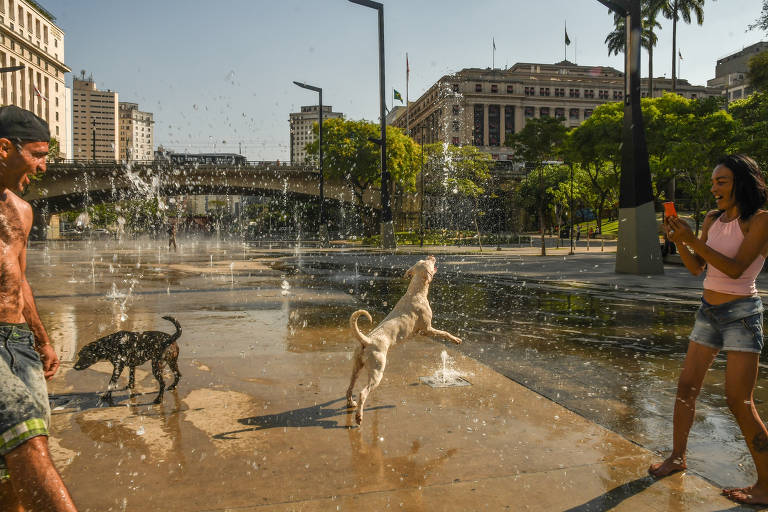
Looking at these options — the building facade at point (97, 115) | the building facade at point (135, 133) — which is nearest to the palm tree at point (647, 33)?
the building facade at point (135, 133)

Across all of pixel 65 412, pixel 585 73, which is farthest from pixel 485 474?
pixel 585 73

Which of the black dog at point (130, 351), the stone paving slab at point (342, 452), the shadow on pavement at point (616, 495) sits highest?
the black dog at point (130, 351)

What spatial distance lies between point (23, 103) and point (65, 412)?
10351 centimetres

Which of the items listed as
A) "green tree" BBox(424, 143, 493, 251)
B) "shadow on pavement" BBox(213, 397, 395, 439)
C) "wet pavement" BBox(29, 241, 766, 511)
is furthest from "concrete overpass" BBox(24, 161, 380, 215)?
"shadow on pavement" BBox(213, 397, 395, 439)

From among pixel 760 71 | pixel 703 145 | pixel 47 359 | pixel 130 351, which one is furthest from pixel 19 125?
pixel 703 145

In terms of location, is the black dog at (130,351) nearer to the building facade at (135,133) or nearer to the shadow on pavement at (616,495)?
the shadow on pavement at (616,495)

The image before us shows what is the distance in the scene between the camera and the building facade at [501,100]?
116500 mm

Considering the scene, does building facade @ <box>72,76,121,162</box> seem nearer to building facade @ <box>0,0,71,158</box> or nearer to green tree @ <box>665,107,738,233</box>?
building facade @ <box>0,0,71,158</box>

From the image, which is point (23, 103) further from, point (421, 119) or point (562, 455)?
point (562, 455)

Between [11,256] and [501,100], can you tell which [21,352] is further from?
[501,100]

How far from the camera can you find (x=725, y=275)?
131 inches

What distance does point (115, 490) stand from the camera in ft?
10.7

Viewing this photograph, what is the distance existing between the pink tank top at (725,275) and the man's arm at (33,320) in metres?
3.50

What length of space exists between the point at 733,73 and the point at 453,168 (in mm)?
113426
